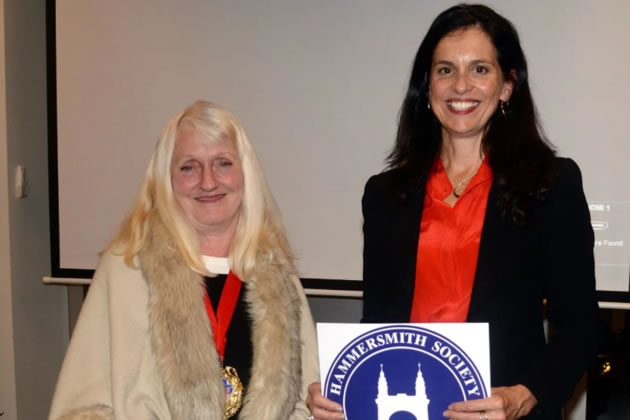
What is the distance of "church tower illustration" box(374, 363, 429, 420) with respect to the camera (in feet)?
6.12

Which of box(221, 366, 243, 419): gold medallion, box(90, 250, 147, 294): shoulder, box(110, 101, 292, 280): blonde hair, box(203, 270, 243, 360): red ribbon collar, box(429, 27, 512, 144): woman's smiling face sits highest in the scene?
box(429, 27, 512, 144): woman's smiling face

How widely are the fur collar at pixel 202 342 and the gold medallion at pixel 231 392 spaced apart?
0.03 metres

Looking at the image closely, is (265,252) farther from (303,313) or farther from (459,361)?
(459,361)

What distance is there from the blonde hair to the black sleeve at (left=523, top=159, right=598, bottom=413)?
898mm

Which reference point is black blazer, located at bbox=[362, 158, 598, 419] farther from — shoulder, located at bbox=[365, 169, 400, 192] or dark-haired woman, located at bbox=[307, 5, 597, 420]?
shoulder, located at bbox=[365, 169, 400, 192]

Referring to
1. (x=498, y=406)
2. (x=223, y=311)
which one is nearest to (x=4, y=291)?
(x=223, y=311)

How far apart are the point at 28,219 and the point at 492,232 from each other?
3.11m

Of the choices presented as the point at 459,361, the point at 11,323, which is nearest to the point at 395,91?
the point at 459,361

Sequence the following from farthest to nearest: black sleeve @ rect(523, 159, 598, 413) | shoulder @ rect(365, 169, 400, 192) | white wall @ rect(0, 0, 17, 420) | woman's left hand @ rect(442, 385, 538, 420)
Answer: white wall @ rect(0, 0, 17, 420)
shoulder @ rect(365, 169, 400, 192)
black sleeve @ rect(523, 159, 598, 413)
woman's left hand @ rect(442, 385, 538, 420)

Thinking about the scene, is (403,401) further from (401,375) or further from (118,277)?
(118,277)

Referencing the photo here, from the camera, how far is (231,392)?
7.29ft

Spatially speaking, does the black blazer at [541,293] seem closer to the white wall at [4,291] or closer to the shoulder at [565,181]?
the shoulder at [565,181]

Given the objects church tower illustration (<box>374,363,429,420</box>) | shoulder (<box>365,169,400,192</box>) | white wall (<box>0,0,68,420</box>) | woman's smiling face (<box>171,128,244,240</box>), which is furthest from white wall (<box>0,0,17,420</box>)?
church tower illustration (<box>374,363,429,420</box>)

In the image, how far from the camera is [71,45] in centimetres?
421
